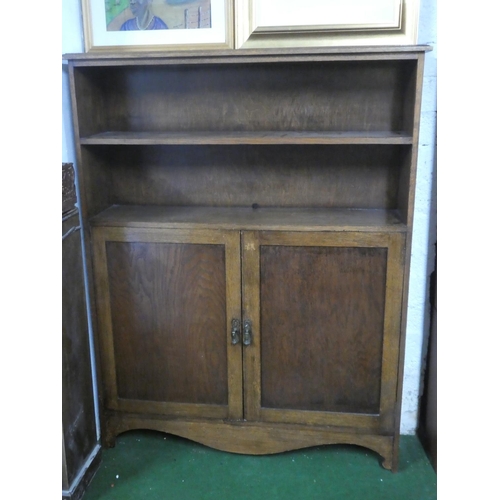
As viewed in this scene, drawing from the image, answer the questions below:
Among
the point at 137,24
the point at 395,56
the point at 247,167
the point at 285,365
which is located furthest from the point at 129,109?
the point at 285,365

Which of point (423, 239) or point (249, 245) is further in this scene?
point (423, 239)

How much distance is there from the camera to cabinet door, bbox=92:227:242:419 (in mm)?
1778

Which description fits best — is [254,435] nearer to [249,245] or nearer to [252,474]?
[252,474]

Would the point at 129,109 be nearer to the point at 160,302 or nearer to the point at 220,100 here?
the point at 220,100

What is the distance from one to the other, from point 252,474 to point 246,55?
1.41 metres

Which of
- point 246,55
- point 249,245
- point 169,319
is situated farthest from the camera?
point 169,319

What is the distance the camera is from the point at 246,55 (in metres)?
1.59

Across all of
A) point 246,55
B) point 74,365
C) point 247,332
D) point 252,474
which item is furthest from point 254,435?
point 246,55

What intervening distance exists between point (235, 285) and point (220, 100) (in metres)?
0.67

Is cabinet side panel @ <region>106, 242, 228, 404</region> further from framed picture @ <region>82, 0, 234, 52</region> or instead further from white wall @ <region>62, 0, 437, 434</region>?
framed picture @ <region>82, 0, 234, 52</region>

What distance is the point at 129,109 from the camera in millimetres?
1946

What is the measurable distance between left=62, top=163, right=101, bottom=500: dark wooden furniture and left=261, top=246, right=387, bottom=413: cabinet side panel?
625mm
